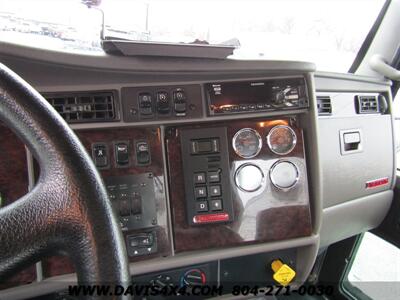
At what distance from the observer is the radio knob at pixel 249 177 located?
3.78 feet

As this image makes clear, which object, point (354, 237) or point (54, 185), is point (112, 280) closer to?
point (54, 185)

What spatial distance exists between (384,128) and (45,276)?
155 cm

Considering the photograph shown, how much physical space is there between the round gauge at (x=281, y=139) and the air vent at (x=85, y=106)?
0.50 meters

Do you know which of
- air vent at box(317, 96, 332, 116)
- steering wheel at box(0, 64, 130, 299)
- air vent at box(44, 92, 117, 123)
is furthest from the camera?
air vent at box(317, 96, 332, 116)

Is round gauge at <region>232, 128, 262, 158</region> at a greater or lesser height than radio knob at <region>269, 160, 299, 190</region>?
greater

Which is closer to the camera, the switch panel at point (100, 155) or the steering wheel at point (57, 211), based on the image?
the steering wheel at point (57, 211)

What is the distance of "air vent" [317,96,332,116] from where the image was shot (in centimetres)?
148

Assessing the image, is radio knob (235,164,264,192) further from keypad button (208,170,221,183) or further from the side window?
the side window

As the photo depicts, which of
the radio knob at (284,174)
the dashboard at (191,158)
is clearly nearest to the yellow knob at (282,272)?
the dashboard at (191,158)

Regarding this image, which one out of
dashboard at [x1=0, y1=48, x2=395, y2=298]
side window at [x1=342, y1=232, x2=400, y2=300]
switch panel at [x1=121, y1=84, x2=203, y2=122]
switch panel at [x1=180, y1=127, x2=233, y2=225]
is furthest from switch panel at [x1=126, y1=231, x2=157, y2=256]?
side window at [x1=342, y1=232, x2=400, y2=300]

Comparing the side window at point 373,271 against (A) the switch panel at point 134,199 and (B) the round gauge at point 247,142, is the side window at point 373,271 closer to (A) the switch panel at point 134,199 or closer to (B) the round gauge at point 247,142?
(B) the round gauge at point 247,142

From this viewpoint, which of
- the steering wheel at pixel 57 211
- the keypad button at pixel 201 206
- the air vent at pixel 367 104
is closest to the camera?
the steering wheel at pixel 57 211

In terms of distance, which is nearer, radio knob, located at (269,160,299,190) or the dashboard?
the dashboard

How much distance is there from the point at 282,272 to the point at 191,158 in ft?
1.83
